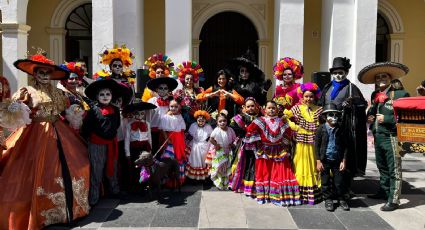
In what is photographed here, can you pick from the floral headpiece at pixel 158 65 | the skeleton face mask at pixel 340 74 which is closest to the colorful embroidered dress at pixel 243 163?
the skeleton face mask at pixel 340 74

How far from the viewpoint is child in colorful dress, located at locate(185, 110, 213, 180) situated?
5586mm

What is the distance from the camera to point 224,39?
12.3 m

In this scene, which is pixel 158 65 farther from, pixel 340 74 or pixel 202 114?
pixel 340 74

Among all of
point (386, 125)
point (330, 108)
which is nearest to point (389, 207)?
point (386, 125)

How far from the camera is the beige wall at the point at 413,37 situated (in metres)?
12.1

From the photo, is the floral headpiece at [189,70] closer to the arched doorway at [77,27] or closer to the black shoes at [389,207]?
the black shoes at [389,207]

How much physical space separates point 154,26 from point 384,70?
27.2 ft

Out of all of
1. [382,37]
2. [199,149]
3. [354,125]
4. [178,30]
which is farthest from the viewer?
[382,37]

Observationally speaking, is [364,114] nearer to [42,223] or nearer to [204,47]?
[42,223]

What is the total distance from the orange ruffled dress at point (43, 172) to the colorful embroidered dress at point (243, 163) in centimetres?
205

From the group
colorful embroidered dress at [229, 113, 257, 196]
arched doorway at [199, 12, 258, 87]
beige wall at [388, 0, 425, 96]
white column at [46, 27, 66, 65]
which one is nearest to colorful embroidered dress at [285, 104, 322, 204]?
colorful embroidered dress at [229, 113, 257, 196]

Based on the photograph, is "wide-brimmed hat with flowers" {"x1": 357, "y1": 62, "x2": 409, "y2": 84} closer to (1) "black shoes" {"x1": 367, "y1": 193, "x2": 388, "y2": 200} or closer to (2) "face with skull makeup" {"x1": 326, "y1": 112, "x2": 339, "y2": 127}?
(2) "face with skull makeup" {"x1": 326, "y1": 112, "x2": 339, "y2": 127}

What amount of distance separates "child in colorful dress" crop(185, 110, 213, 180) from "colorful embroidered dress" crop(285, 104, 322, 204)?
1340 millimetres

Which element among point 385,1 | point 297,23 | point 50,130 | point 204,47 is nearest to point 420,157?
point 297,23
